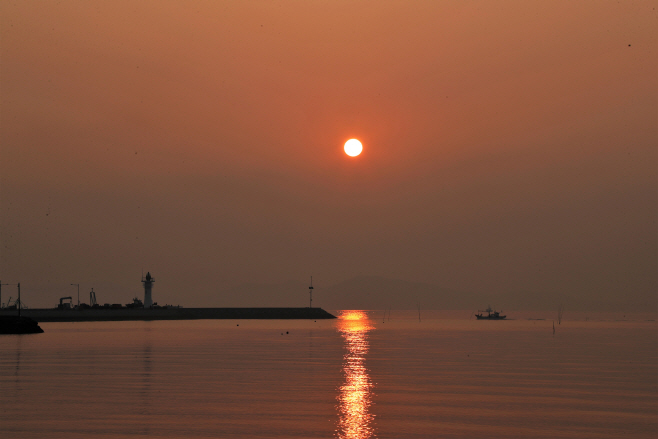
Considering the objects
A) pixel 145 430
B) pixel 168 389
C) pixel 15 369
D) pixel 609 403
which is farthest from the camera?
pixel 15 369

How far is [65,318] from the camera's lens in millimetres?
195375

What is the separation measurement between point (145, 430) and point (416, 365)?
113 ft

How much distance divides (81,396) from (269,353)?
36083 mm

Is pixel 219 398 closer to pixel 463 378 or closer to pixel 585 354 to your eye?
pixel 463 378

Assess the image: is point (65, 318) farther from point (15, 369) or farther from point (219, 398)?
point (219, 398)

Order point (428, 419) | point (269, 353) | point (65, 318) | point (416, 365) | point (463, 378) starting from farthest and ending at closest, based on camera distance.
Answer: point (65, 318)
point (269, 353)
point (416, 365)
point (463, 378)
point (428, 419)

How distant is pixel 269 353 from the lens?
243ft

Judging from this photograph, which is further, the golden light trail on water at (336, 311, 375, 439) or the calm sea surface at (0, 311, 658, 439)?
the calm sea surface at (0, 311, 658, 439)

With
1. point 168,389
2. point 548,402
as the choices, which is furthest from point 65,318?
point 548,402

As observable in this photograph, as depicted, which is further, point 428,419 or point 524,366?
point 524,366

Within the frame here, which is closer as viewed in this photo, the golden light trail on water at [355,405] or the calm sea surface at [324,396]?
the golden light trail on water at [355,405]

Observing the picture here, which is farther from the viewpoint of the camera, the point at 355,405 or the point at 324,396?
the point at 324,396

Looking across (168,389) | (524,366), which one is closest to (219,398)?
(168,389)

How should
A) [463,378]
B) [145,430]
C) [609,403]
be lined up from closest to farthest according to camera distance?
[145,430], [609,403], [463,378]
